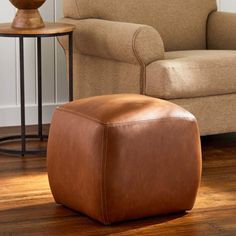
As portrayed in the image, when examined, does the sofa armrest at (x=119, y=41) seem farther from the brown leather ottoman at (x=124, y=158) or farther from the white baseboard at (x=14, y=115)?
the brown leather ottoman at (x=124, y=158)

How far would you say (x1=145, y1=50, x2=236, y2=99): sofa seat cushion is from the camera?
369 centimetres

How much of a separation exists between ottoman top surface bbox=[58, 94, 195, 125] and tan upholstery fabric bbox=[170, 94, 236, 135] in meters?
0.91

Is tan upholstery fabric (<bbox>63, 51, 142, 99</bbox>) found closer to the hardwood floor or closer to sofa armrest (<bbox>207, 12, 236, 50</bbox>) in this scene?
the hardwood floor

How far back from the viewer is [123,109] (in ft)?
9.10

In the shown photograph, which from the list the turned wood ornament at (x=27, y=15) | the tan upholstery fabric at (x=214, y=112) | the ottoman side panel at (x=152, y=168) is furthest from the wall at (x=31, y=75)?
the ottoman side panel at (x=152, y=168)

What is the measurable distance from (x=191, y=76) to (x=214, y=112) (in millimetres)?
262

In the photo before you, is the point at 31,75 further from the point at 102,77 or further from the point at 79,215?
the point at 79,215

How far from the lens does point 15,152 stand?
3.85 m

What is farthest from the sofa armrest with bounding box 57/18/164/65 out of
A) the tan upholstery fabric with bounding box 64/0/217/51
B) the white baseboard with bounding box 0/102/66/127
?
the white baseboard with bounding box 0/102/66/127

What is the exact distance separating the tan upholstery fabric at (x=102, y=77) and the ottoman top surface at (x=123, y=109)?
0.93 m

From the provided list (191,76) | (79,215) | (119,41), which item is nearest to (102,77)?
(119,41)

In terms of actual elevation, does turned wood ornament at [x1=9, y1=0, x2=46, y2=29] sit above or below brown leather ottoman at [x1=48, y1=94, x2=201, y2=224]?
above

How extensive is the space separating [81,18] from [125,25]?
0.48 meters

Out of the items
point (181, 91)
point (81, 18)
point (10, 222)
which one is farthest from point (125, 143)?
point (81, 18)
